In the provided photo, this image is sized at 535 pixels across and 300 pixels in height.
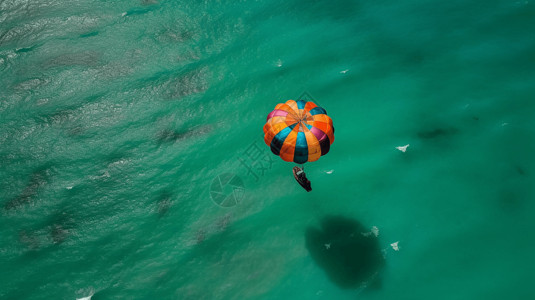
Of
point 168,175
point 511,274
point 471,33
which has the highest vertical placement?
point 471,33

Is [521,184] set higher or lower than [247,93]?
lower

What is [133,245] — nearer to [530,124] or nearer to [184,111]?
[184,111]

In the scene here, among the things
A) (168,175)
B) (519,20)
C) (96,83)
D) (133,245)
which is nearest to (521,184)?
(519,20)

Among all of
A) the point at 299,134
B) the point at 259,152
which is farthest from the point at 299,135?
the point at 259,152

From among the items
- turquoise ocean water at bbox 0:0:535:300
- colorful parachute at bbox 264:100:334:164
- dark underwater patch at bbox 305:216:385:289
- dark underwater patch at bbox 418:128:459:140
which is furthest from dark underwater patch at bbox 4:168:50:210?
dark underwater patch at bbox 418:128:459:140

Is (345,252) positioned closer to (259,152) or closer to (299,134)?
(299,134)

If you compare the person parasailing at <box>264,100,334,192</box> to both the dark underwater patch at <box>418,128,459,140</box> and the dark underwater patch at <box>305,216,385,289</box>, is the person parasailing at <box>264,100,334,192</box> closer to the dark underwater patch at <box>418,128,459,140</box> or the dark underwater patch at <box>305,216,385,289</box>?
the dark underwater patch at <box>305,216,385,289</box>
